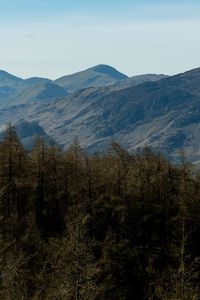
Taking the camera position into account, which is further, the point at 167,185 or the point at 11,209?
the point at 167,185

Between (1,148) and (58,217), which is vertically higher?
Answer: (1,148)

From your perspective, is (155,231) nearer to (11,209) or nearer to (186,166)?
(186,166)

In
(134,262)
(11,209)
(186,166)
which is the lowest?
(134,262)

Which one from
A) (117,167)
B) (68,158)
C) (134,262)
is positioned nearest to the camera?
(134,262)

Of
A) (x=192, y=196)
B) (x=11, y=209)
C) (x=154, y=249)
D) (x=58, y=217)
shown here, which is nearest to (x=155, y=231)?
(x=154, y=249)

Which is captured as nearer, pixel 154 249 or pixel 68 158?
pixel 154 249

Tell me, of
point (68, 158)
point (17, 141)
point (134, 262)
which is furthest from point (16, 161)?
point (134, 262)

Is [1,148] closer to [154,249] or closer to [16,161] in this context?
[16,161]

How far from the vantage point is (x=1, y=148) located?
77375 millimetres

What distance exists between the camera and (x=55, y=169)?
275 feet

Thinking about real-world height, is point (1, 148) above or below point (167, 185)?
above

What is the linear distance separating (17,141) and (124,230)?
73.6 ft

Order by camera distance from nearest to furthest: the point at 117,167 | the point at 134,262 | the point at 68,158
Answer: the point at 134,262 → the point at 117,167 → the point at 68,158

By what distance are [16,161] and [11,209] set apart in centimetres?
772
